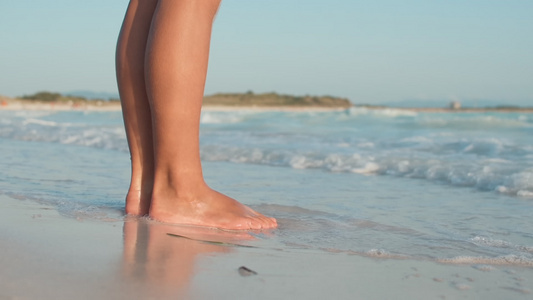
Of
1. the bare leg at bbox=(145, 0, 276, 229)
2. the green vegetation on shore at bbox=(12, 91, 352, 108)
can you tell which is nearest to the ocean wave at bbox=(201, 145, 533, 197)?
the bare leg at bbox=(145, 0, 276, 229)

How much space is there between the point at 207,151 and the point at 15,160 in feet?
6.46

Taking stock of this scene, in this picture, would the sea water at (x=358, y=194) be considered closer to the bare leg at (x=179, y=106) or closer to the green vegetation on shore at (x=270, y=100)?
the bare leg at (x=179, y=106)

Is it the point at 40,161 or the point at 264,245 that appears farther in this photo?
the point at 40,161

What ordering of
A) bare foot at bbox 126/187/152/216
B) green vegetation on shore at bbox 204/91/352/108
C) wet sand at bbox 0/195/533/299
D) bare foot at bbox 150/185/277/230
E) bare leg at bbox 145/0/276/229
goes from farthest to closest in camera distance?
green vegetation on shore at bbox 204/91/352/108 → bare foot at bbox 126/187/152/216 → bare foot at bbox 150/185/277/230 → bare leg at bbox 145/0/276/229 → wet sand at bbox 0/195/533/299

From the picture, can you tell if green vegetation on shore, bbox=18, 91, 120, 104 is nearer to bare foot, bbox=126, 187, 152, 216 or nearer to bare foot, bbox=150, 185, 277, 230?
bare foot, bbox=126, 187, 152, 216

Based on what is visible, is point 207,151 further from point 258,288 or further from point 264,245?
point 258,288

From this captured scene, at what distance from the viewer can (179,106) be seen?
70.4 inches

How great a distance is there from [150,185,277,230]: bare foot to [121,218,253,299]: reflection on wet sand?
0.05m

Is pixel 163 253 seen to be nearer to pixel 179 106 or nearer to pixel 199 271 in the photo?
pixel 199 271

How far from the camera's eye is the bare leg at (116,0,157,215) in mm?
1915

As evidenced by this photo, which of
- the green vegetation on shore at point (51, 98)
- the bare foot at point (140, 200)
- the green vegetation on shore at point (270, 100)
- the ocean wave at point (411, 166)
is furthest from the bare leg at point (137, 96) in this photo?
the green vegetation on shore at point (270, 100)

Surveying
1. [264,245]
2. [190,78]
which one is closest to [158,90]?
[190,78]

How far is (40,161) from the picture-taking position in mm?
4207

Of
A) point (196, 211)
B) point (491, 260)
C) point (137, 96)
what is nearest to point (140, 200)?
point (196, 211)
